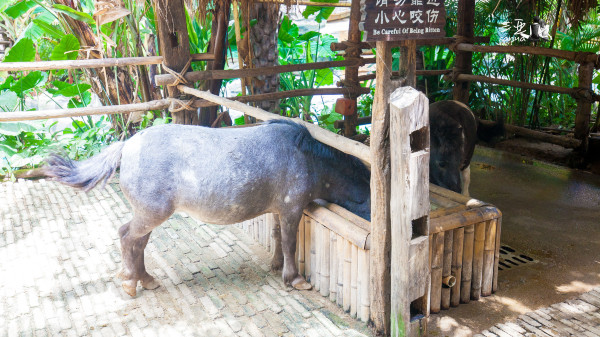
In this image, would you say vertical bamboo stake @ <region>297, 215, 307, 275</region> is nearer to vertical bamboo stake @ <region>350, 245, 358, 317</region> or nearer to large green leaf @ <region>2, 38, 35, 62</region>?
vertical bamboo stake @ <region>350, 245, 358, 317</region>

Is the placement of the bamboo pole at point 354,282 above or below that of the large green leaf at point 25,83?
below

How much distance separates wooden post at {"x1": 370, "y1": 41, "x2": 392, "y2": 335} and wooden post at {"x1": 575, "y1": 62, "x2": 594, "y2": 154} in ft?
13.5

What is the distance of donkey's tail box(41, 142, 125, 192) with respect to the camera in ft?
11.2

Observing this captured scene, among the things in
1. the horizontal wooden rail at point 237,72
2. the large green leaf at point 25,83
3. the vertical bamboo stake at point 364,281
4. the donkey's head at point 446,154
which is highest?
the horizontal wooden rail at point 237,72

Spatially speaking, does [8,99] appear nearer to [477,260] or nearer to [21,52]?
[21,52]

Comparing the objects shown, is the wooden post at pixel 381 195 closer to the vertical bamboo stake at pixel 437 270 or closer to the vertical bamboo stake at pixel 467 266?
the vertical bamboo stake at pixel 437 270

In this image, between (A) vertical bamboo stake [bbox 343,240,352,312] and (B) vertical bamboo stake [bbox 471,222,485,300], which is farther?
(B) vertical bamboo stake [bbox 471,222,485,300]

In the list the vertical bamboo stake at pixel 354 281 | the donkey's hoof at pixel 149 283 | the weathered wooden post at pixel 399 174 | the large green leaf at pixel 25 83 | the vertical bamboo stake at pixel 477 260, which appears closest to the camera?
the weathered wooden post at pixel 399 174

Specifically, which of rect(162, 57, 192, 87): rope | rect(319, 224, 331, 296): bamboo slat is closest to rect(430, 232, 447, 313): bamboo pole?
rect(319, 224, 331, 296): bamboo slat

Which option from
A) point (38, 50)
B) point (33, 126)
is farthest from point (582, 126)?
point (38, 50)

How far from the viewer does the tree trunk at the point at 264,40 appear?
6.46m

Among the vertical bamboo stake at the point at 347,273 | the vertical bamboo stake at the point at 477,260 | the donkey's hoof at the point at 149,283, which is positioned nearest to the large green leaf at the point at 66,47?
the donkey's hoof at the point at 149,283

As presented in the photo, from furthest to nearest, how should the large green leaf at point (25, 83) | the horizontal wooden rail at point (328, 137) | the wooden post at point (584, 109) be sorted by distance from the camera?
1. the large green leaf at point (25, 83)
2. the wooden post at point (584, 109)
3. the horizontal wooden rail at point (328, 137)

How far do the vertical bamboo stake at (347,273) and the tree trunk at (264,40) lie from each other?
142 inches
